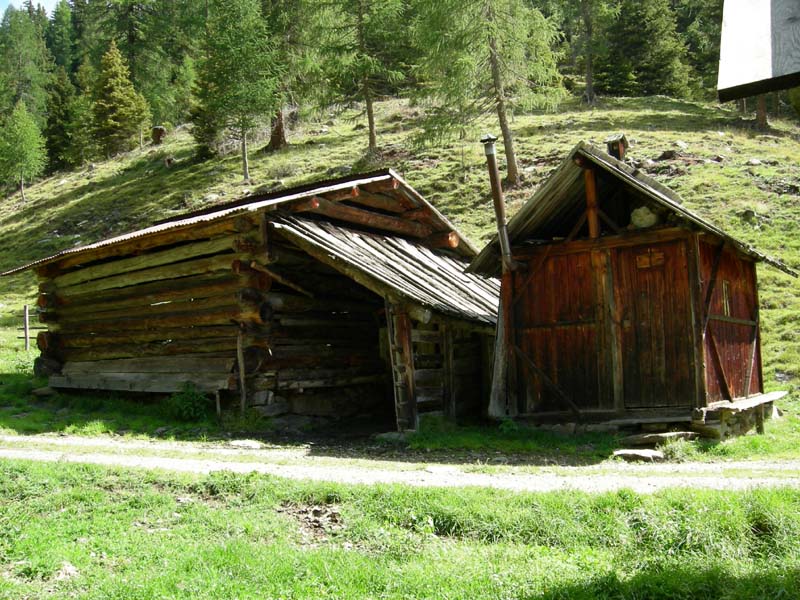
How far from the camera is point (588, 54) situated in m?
49.1

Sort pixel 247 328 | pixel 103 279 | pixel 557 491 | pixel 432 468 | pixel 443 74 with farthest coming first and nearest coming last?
pixel 443 74 < pixel 103 279 < pixel 247 328 < pixel 432 468 < pixel 557 491

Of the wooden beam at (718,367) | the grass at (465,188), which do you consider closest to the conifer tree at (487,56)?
the grass at (465,188)

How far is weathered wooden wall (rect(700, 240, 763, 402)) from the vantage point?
489 inches

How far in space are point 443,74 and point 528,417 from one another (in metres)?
20.5

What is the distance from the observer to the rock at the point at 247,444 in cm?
1182

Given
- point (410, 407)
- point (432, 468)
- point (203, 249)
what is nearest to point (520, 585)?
point (432, 468)

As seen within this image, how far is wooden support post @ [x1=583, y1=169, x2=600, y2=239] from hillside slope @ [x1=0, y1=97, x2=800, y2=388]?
707 centimetres

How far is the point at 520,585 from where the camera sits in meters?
5.57

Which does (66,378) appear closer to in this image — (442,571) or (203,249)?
(203,249)

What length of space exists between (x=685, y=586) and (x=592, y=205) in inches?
330

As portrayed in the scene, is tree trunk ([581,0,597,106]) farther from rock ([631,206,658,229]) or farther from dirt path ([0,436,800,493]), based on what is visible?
dirt path ([0,436,800,493])

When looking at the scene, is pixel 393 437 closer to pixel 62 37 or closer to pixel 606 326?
pixel 606 326

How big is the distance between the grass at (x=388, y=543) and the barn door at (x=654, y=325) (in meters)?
5.12

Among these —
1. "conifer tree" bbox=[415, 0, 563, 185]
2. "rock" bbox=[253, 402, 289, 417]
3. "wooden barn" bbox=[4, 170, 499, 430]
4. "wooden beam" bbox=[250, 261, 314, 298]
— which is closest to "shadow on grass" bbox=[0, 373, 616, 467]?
"rock" bbox=[253, 402, 289, 417]
